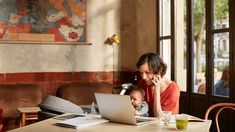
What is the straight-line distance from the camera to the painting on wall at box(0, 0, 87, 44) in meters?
5.45

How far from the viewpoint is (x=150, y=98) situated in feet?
10.1

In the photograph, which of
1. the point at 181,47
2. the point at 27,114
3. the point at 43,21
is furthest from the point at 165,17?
the point at 27,114

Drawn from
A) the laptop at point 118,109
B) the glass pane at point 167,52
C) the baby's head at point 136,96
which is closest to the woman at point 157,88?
the baby's head at point 136,96

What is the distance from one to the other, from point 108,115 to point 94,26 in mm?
3729

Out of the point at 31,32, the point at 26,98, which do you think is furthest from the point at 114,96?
the point at 31,32

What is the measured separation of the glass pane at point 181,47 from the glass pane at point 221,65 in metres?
0.74

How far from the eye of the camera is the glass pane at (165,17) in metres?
5.68

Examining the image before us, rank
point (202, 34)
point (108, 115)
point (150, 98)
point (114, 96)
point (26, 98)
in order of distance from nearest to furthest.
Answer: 1. point (114, 96)
2. point (108, 115)
3. point (150, 98)
4. point (202, 34)
5. point (26, 98)

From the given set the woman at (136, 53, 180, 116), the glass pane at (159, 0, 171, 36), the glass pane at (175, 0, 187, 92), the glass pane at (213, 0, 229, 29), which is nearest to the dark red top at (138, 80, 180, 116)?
the woman at (136, 53, 180, 116)

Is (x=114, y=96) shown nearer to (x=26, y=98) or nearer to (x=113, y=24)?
(x=26, y=98)

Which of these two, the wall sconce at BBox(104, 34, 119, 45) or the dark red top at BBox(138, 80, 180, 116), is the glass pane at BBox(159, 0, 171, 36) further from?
the dark red top at BBox(138, 80, 180, 116)

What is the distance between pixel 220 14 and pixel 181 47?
1046mm

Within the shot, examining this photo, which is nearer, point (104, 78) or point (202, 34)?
point (202, 34)

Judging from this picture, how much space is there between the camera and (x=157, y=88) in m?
2.84
